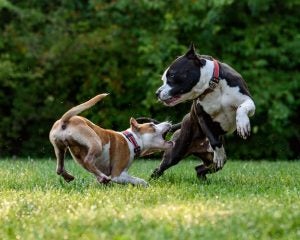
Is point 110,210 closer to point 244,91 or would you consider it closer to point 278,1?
point 244,91

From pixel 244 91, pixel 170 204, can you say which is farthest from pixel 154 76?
pixel 170 204

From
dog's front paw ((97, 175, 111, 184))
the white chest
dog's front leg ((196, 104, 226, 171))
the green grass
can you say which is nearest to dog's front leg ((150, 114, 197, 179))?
dog's front leg ((196, 104, 226, 171))

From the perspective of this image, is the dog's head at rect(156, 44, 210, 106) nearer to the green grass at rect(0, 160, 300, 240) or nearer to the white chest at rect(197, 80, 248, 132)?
the white chest at rect(197, 80, 248, 132)

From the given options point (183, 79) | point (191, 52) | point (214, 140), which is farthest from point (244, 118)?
point (191, 52)

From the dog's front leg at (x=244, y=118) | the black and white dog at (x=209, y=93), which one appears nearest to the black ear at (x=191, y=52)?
the black and white dog at (x=209, y=93)

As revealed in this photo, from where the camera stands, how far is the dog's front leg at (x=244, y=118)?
7.75 m

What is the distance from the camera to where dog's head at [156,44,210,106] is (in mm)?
8180

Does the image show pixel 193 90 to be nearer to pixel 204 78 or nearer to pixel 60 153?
pixel 204 78

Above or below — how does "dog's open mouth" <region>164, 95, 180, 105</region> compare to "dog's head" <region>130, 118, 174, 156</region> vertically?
above

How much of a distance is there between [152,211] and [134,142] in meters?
2.79

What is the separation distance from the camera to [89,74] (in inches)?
745

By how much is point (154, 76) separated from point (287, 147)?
363 cm

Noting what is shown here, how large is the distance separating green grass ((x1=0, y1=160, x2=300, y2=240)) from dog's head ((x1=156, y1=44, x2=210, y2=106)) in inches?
36.6

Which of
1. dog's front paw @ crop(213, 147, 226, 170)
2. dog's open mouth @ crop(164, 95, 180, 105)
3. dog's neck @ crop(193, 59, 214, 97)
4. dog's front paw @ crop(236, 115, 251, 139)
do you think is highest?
dog's neck @ crop(193, 59, 214, 97)
